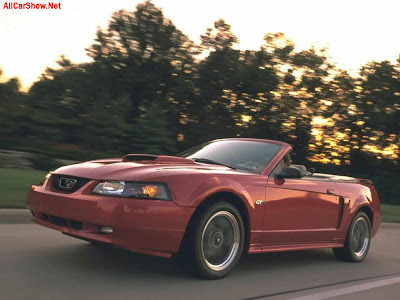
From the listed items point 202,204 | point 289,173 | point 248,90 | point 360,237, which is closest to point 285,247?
point 289,173

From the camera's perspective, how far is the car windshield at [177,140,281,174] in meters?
6.10

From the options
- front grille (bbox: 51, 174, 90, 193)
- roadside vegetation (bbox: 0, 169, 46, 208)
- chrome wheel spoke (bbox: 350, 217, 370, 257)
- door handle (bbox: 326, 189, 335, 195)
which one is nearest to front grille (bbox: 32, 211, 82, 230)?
front grille (bbox: 51, 174, 90, 193)

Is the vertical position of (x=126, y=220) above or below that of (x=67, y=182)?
below

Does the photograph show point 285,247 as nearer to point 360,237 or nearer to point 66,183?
point 360,237

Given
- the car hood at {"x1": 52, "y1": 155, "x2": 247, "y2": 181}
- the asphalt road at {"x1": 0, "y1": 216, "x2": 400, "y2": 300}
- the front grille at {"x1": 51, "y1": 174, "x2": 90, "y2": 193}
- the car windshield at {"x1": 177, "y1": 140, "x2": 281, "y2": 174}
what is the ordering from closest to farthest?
the asphalt road at {"x1": 0, "y1": 216, "x2": 400, "y2": 300}, the car hood at {"x1": 52, "y1": 155, "x2": 247, "y2": 181}, the front grille at {"x1": 51, "y1": 174, "x2": 90, "y2": 193}, the car windshield at {"x1": 177, "y1": 140, "x2": 281, "y2": 174}

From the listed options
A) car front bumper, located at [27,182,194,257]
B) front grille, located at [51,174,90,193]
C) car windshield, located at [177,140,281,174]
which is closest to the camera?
car front bumper, located at [27,182,194,257]

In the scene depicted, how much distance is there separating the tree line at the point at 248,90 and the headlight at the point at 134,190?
3157 centimetres

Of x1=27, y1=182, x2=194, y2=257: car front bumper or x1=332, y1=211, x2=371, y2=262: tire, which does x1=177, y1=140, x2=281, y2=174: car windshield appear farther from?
x1=332, y1=211, x2=371, y2=262: tire

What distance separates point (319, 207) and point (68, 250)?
3009 millimetres

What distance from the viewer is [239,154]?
6328mm

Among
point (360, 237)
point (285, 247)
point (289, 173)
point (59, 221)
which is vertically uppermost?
point (289, 173)

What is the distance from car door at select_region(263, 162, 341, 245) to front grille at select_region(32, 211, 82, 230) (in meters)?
1.97

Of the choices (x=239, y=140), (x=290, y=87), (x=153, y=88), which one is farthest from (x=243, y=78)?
(x=239, y=140)

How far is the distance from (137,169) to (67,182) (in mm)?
734
